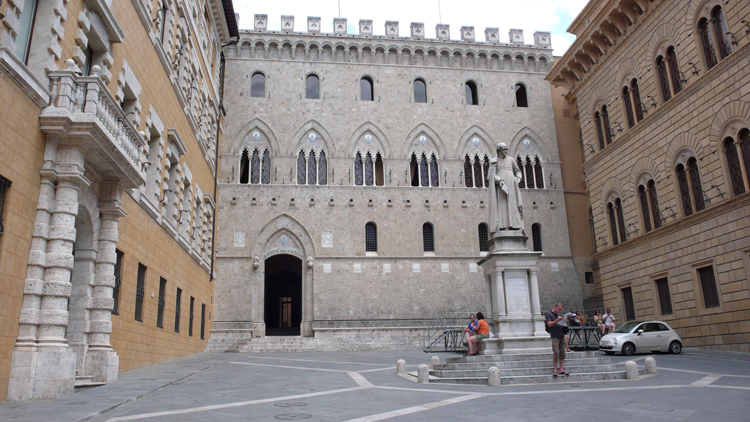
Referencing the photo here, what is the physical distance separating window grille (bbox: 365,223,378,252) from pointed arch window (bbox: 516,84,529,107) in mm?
11607

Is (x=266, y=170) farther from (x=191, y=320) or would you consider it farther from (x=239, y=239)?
(x=191, y=320)

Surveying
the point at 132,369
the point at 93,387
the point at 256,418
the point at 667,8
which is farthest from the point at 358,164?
the point at 256,418

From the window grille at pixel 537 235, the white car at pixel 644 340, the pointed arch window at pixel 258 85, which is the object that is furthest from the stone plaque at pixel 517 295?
the pointed arch window at pixel 258 85

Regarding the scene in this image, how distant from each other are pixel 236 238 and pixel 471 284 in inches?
477

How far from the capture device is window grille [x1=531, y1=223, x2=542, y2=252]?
3092 cm

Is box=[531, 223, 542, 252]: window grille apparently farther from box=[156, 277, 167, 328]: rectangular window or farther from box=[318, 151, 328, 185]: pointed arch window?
box=[156, 277, 167, 328]: rectangular window

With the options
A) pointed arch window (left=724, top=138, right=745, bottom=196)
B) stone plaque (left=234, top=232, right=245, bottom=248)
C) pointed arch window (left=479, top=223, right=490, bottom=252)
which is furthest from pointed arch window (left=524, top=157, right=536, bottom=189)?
stone plaque (left=234, top=232, right=245, bottom=248)

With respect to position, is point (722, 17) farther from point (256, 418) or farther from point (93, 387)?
point (93, 387)

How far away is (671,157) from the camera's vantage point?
68.2 ft

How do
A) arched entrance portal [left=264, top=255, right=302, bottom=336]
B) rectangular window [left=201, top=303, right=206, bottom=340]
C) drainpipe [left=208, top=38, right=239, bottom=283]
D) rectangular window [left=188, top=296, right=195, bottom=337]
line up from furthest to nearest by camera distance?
arched entrance portal [left=264, top=255, right=302, bottom=336]
drainpipe [left=208, top=38, right=239, bottom=283]
rectangular window [left=201, top=303, right=206, bottom=340]
rectangular window [left=188, top=296, right=195, bottom=337]

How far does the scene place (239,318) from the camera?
1059 inches

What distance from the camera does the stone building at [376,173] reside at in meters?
28.0

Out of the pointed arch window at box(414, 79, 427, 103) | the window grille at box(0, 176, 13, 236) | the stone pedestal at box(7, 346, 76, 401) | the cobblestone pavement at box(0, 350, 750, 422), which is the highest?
the pointed arch window at box(414, 79, 427, 103)

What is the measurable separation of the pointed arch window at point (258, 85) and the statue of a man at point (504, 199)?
19.7 meters
